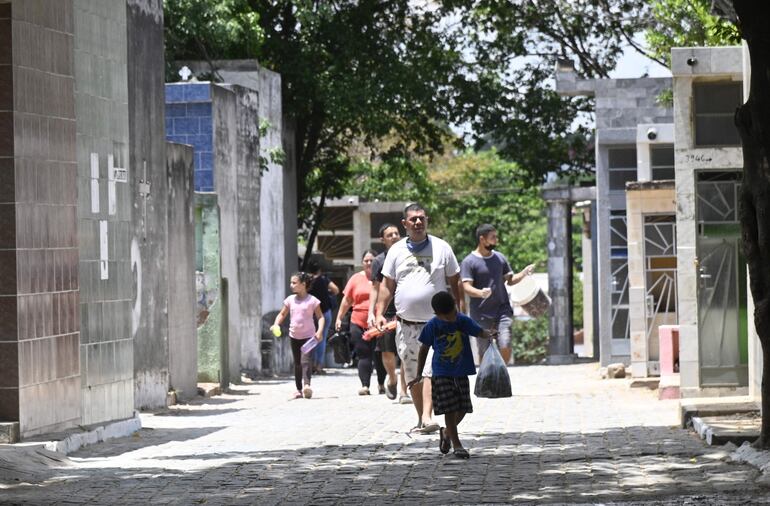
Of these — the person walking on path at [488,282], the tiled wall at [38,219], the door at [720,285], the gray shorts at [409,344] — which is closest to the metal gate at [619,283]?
the person walking on path at [488,282]

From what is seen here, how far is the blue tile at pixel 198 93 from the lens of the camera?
69.9ft

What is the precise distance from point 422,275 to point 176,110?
9.22m

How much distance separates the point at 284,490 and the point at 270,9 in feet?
79.1

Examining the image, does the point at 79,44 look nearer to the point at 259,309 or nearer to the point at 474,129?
the point at 259,309

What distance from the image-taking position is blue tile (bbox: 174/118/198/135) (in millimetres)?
21422

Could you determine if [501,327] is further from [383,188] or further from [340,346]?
[383,188]

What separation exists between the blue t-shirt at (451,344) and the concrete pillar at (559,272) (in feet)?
79.9

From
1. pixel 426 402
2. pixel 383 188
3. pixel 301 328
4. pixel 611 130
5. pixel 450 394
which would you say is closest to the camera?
pixel 450 394

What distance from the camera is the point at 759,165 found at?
1073cm

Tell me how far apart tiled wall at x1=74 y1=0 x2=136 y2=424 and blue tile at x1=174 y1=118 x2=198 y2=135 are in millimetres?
6443

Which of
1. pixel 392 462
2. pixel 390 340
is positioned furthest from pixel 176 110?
pixel 392 462

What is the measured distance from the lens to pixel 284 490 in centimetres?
960

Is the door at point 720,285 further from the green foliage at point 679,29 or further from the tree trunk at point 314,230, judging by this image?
the tree trunk at point 314,230

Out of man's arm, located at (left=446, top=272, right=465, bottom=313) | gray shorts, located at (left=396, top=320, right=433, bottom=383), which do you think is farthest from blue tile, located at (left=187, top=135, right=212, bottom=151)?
man's arm, located at (left=446, top=272, right=465, bottom=313)
